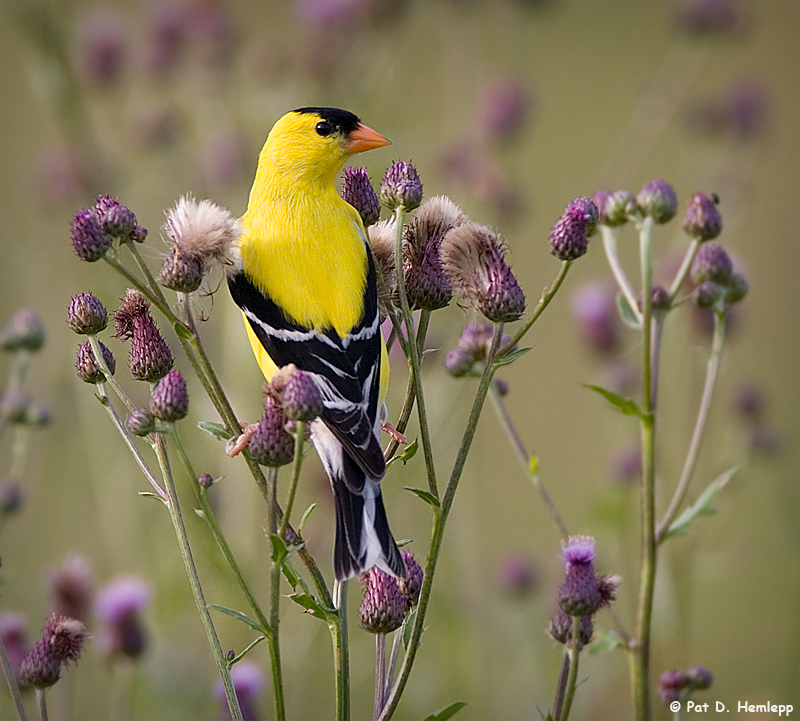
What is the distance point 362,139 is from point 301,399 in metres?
0.97

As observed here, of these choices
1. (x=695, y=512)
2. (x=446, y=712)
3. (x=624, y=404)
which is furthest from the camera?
(x=695, y=512)

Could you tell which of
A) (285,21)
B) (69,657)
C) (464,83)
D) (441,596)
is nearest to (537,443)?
(464,83)

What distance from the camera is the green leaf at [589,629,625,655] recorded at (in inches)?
60.5

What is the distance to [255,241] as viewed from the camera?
1.78 m

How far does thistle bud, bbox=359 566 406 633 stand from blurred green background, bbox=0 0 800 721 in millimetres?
561

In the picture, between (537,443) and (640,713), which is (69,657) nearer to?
(640,713)

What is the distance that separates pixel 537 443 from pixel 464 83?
198 cm

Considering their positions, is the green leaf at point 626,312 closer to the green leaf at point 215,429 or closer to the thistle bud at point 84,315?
the green leaf at point 215,429

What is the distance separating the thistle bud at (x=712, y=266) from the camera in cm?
188

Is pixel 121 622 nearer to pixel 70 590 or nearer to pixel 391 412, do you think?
pixel 70 590

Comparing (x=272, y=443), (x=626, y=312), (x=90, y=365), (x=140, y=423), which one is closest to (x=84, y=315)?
(x=90, y=365)

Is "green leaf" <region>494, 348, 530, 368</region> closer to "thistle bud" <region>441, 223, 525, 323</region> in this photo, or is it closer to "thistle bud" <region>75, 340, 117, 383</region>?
"thistle bud" <region>441, 223, 525, 323</region>

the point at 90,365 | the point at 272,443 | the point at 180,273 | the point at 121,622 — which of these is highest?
the point at 180,273

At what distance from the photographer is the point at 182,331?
1.25 meters
